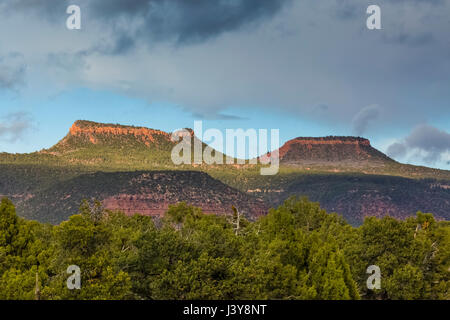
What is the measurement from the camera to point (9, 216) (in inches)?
1448

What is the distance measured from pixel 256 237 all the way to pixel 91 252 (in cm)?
1987

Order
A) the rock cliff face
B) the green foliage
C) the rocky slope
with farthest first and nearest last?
the rocky slope < the rock cliff face < the green foliage

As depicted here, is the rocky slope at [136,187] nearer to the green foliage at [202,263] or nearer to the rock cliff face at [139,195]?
the rock cliff face at [139,195]

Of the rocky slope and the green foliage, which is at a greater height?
the rocky slope

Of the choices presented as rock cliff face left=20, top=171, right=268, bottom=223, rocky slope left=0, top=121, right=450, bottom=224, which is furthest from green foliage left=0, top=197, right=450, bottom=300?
rocky slope left=0, top=121, right=450, bottom=224

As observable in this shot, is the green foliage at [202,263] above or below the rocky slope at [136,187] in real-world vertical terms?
below

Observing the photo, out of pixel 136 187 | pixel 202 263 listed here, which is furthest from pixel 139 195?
pixel 202 263

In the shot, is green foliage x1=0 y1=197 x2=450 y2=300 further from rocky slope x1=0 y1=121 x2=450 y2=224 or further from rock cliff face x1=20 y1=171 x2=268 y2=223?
rocky slope x1=0 y1=121 x2=450 y2=224

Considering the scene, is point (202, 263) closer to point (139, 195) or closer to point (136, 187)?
point (139, 195)

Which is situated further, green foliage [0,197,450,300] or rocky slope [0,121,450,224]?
rocky slope [0,121,450,224]

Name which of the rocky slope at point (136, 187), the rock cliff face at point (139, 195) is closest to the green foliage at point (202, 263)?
the rock cliff face at point (139, 195)
